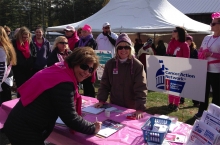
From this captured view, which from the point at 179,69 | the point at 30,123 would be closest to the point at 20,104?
the point at 30,123

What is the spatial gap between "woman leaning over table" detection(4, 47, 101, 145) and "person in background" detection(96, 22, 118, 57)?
4.68 m

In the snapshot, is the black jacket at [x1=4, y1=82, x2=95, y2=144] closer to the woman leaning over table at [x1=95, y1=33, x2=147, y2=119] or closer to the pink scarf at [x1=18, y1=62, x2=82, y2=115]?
the pink scarf at [x1=18, y1=62, x2=82, y2=115]

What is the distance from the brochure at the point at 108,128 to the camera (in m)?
2.10

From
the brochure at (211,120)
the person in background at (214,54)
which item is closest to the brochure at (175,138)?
the brochure at (211,120)

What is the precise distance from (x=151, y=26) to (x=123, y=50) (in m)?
6.53

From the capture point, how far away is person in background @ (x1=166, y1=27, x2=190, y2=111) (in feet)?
15.6

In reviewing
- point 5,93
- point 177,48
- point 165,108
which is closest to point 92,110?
point 5,93

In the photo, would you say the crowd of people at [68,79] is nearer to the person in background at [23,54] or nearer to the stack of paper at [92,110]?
the person in background at [23,54]

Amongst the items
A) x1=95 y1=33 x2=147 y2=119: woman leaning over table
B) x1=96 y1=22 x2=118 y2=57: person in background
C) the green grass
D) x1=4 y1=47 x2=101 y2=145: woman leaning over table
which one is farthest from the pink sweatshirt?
x1=4 y1=47 x2=101 y2=145: woman leaning over table

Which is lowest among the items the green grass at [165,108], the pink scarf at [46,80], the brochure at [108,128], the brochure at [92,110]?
the green grass at [165,108]

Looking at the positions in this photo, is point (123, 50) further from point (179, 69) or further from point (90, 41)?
point (90, 41)

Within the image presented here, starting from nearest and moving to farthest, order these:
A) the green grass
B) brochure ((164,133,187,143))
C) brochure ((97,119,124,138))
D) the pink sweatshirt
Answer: brochure ((164,133,187,143))
brochure ((97,119,124,138))
the green grass
the pink sweatshirt

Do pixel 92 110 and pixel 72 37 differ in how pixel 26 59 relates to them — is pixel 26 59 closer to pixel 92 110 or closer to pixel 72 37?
pixel 72 37

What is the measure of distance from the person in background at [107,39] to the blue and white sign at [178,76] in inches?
93.7
